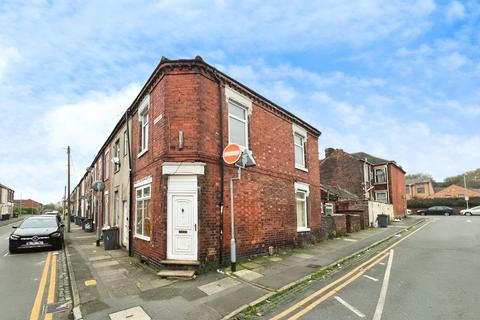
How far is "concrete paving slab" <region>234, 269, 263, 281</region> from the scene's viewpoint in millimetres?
A: 7864

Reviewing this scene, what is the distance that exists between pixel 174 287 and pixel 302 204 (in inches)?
344

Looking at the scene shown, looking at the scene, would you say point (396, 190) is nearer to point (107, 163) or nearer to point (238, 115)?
point (238, 115)

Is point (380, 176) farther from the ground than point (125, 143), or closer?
closer

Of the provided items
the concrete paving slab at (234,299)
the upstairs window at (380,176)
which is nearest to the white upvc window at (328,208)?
the upstairs window at (380,176)

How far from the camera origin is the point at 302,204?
567 inches

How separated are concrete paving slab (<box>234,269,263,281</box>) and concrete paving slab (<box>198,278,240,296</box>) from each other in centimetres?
40

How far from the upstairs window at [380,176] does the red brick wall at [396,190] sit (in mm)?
675

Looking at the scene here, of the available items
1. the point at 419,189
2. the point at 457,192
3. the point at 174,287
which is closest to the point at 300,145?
the point at 174,287

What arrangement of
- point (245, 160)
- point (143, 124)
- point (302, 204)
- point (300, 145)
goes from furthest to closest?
point (300, 145)
point (302, 204)
point (143, 124)
point (245, 160)

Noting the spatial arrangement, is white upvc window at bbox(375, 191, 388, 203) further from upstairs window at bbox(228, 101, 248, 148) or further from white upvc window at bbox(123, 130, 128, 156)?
white upvc window at bbox(123, 130, 128, 156)

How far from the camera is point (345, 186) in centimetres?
3425

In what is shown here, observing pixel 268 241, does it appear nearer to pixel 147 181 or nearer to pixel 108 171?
pixel 147 181

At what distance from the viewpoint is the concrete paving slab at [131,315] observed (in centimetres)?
541

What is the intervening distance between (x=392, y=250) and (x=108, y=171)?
16102mm
